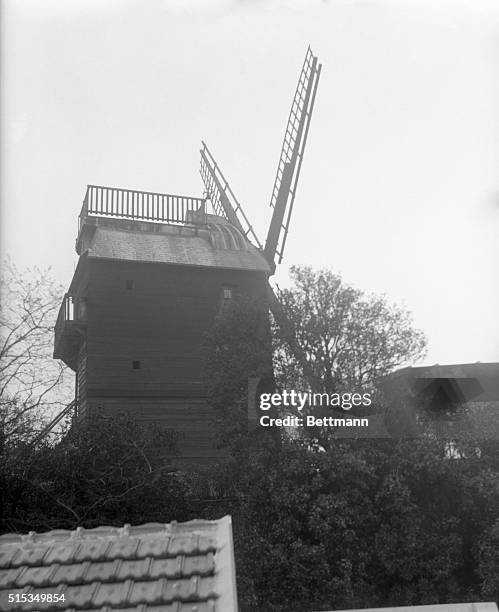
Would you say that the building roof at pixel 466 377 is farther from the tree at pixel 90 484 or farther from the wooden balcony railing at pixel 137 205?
the wooden balcony railing at pixel 137 205

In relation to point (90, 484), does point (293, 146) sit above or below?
above

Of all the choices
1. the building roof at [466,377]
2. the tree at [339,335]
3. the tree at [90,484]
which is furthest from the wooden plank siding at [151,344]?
the building roof at [466,377]

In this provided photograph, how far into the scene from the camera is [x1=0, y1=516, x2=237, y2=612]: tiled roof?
7.32 ft

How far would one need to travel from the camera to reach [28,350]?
45.9ft

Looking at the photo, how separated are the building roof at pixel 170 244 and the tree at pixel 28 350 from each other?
6.16 feet

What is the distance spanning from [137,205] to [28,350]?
21.0ft

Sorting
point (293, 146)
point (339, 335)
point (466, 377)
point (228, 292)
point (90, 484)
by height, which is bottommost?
point (90, 484)

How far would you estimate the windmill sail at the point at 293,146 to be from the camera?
19688 millimetres

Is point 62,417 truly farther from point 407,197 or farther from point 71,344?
point 407,197

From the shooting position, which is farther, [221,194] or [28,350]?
[221,194]

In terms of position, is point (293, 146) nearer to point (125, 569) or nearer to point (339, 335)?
point (339, 335)

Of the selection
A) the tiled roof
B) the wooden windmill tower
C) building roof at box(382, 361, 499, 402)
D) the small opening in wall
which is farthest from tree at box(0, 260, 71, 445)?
the tiled roof

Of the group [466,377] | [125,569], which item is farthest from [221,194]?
[125,569]

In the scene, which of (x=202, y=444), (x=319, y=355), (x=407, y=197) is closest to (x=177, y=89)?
(x=407, y=197)
